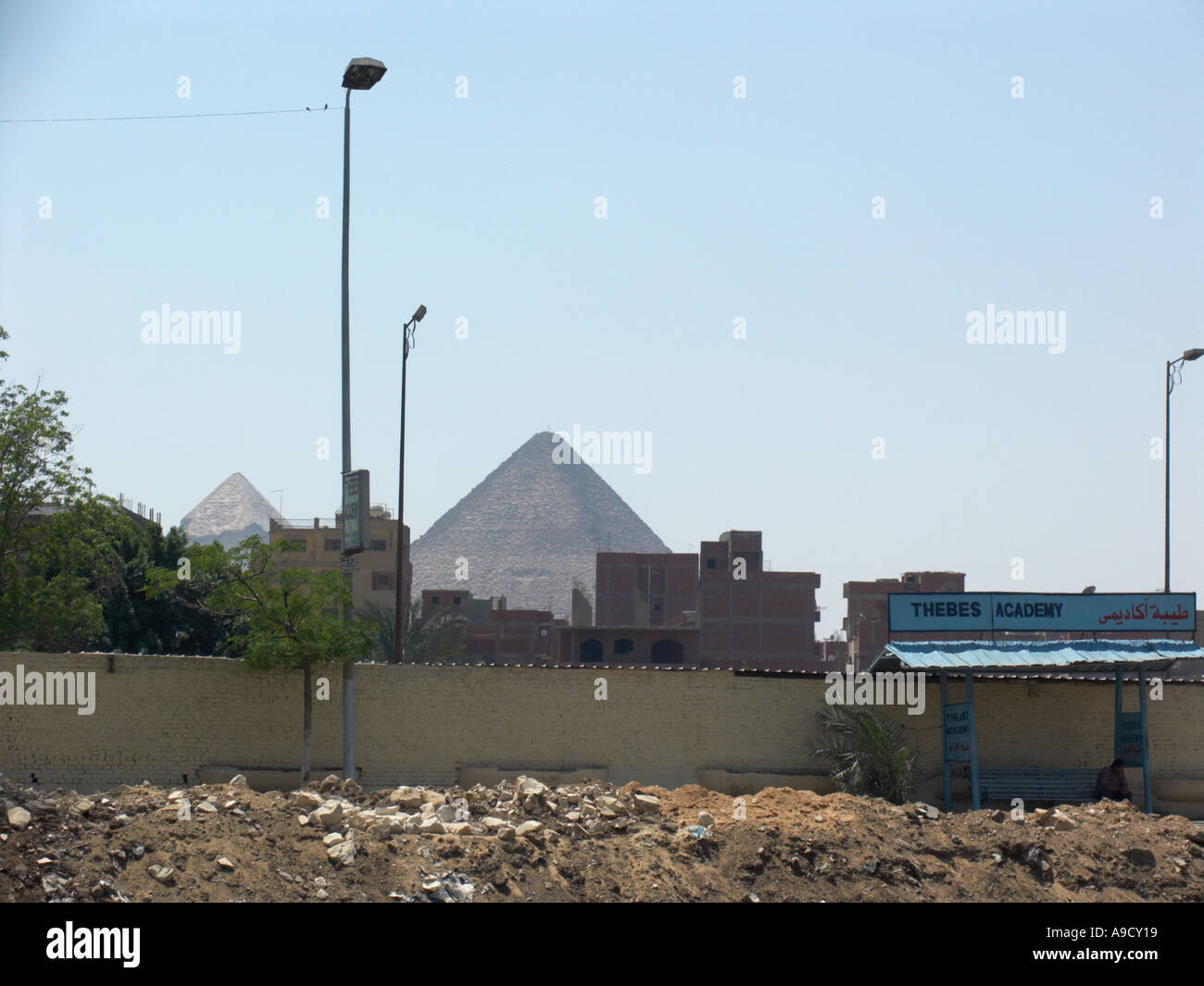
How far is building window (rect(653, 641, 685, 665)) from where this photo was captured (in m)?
93.0

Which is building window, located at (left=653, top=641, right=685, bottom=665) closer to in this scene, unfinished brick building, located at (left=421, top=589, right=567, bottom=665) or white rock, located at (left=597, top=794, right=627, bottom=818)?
unfinished brick building, located at (left=421, top=589, right=567, bottom=665)

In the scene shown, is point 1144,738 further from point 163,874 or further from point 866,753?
point 163,874

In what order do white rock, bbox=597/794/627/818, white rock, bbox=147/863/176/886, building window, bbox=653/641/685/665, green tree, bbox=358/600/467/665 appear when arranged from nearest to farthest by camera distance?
white rock, bbox=147/863/176/886
white rock, bbox=597/794/627/818
green tree, bbox=358/600/467/665
building window, bbox=653/641/685/665

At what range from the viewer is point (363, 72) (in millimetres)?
21062

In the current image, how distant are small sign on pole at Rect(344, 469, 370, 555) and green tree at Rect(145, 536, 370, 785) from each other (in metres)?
1.62

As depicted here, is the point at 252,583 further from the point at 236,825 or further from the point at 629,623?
the point at 629,623

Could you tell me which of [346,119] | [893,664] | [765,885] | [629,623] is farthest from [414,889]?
[629,623]

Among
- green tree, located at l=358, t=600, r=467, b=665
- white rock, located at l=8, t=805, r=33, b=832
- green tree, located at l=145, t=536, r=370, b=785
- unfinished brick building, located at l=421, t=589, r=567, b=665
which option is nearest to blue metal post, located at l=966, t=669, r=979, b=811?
green tree, located at l=145, t=536, r=370, b=785

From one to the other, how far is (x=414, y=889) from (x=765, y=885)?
4085mm

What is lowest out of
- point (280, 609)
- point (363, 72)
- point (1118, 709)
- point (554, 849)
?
point (554, 849)

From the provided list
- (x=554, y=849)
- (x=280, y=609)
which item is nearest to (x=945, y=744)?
(x=554, y=849)

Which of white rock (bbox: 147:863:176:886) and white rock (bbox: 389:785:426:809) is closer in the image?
white rock (bbox: 147:863:176:886)

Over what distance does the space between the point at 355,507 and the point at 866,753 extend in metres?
9.30

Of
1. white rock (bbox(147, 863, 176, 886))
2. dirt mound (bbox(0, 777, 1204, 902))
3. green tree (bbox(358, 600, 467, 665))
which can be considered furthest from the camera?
green tree (bbox(358, 600, 467, 665))
